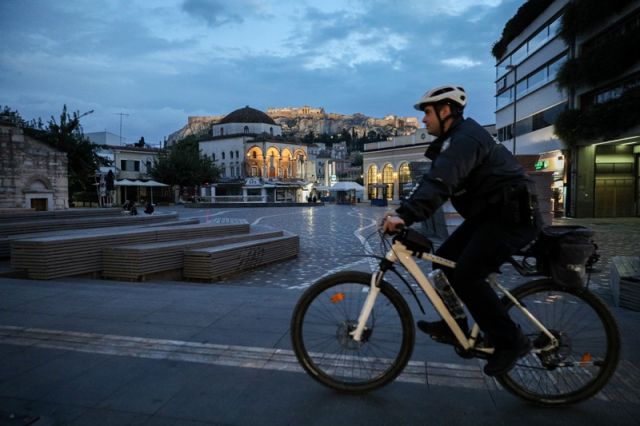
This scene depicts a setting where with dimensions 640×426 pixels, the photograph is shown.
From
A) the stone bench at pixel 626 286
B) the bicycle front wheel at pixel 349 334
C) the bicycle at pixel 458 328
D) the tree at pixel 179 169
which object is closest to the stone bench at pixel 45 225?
the bicycle front wheel at pixel 349 334

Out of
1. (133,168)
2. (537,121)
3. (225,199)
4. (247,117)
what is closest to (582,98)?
(537,121)

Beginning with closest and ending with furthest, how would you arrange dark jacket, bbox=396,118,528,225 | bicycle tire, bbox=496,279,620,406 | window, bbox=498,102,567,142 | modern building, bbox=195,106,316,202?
dark jacket, bbox=396,118,528,225, bicycle tire, bbox=496,279,620,406, window, bbox=498,102,567,142, modern building, bbox=195,106,316,202

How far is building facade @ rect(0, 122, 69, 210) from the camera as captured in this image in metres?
18.3

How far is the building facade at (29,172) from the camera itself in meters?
18.3

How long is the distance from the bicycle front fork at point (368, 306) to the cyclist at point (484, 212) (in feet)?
1.19

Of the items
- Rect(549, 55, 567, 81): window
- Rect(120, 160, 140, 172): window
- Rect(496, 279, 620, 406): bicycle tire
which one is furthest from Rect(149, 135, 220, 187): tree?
Rect(496, 279, 620, 406): bicycle tire

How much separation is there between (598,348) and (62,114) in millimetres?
34521

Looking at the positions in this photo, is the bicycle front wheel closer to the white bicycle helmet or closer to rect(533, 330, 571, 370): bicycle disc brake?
rect(533, 330, 571, 370): bicycle disc brake

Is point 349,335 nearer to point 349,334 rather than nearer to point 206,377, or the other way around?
point 349,334

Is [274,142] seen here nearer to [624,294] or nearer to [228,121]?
[228,121]

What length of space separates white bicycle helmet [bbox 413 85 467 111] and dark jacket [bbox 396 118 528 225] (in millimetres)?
186

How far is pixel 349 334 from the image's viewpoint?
302cm

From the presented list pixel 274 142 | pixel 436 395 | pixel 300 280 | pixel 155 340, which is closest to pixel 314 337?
pixel 436 395

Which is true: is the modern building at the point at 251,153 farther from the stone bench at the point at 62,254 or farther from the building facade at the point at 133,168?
the stone bench at the point at 62,254
